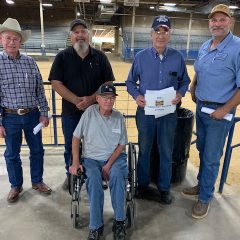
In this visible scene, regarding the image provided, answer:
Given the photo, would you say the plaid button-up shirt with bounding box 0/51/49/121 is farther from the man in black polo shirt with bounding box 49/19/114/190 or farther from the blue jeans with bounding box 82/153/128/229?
the blue jeans with bounding box 82/153/128/229

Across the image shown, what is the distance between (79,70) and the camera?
2.80 m

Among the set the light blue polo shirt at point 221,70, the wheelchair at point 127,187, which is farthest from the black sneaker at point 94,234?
the light blue polo shirt at point 221,70

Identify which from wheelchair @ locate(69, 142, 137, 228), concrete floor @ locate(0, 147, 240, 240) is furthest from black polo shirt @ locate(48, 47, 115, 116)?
concrete floor @ locate(0, 147, 240, 240)

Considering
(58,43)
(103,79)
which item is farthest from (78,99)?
(58,43)

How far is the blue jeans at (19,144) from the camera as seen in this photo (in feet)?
9.14

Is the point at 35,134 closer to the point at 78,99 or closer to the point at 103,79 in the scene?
the point at 78,99

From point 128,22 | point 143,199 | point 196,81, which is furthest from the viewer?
point 128,22

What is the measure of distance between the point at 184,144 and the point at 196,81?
77 cm

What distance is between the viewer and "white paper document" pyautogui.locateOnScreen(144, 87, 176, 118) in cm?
262

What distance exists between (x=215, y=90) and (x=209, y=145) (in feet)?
1.72

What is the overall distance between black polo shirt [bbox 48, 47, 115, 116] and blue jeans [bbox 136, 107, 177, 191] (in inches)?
21.3

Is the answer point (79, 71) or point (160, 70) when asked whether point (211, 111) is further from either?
point (79, 71)

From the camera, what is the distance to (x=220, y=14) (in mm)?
2410

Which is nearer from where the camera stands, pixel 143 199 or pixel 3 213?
pixel 3 213
